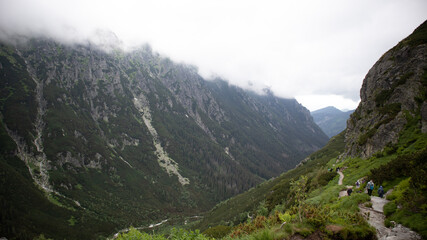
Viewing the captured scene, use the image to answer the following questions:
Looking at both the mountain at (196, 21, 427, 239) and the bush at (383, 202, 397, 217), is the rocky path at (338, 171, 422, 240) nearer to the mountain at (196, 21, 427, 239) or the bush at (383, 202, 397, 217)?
the mountain at (196, 21, 427, 239)

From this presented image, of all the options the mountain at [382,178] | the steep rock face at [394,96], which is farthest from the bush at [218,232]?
the steep rock face at [394,96]

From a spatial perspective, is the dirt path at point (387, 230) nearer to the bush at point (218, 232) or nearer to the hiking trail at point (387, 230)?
the hiking trail at point (387, 230)

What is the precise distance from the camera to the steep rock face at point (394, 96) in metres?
32.9

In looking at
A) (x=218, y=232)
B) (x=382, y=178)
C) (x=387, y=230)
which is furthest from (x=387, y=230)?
(x=218, y=232)

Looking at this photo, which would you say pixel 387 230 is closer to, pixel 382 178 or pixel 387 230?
pixel 387 230

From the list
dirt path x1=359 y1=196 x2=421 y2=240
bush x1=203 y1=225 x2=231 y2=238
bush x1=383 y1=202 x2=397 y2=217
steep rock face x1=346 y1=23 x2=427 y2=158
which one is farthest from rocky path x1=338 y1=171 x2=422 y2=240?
bush x1=203 y1=225 x2=231 y2=238

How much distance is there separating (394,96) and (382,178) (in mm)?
31082

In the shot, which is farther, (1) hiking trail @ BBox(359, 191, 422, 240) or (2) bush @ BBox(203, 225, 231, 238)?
(2) bush @ BBox(203, 225, 231, 238)

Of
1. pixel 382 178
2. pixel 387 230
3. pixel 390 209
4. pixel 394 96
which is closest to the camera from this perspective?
pixel 387 230

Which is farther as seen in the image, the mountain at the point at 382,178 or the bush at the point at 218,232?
the bush at the point at 218,232

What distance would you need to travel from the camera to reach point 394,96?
4044 centimetres

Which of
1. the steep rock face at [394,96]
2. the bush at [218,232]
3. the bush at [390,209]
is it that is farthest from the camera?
the bush at [218,232]

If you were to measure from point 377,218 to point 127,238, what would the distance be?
18614 millimetres

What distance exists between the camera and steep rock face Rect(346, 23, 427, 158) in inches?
1297
